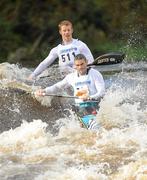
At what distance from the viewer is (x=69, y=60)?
1187 centimetres

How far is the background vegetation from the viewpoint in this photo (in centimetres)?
2170

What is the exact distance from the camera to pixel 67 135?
30.9 feet

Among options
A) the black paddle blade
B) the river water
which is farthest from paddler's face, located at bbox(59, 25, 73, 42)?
the river water

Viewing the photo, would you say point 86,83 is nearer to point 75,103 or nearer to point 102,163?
point 75,103

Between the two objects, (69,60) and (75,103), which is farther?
(69,60)

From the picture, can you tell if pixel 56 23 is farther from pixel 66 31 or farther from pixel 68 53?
pixel 66 31

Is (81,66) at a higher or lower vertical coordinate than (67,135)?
higher

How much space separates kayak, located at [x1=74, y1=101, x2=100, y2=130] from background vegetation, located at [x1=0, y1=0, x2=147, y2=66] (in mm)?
11227

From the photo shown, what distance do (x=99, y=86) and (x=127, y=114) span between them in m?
0.72

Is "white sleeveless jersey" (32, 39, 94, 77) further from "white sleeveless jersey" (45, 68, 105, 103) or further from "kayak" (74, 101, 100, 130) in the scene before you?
"kayak" (74, 101, 100, 130)

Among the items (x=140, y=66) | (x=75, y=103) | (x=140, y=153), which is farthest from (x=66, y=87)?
(x=140, y=66)

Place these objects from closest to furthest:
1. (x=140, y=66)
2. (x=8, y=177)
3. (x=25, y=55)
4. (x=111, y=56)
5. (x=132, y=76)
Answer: (x=8, y=177) → (x=111, y=56) → (x=132, y=76) → (x=140, y=66) → (x=25, y=55)

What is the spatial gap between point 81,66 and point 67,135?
3.54 ft

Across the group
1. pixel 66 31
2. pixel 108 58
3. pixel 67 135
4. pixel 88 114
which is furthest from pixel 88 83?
pixel 66 31
